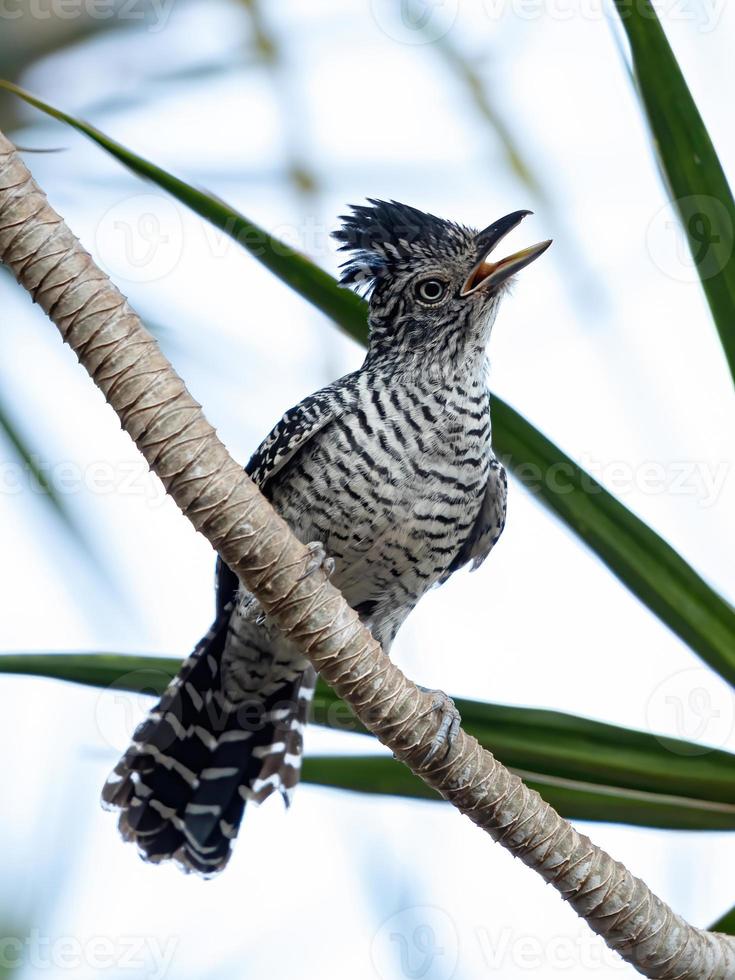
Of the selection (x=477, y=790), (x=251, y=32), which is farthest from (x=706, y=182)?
(x=251, y=32)

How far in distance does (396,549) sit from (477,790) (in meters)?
1.17

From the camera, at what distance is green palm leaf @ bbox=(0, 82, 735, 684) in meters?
2.87

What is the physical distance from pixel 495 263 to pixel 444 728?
1.82 meters

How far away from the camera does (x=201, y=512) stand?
97.3 inches

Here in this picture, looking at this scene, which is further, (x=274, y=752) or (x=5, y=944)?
(x=274, y=752)

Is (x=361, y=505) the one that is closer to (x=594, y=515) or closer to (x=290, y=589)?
(x=594, y=515)

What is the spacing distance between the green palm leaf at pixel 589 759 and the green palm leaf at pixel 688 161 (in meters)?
1.01

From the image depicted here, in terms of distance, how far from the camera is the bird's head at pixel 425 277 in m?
3.86

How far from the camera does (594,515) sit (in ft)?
9.75

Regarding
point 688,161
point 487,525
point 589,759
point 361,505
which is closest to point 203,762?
point 361,505

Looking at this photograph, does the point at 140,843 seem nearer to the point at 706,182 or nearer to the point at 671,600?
the point at 671,600

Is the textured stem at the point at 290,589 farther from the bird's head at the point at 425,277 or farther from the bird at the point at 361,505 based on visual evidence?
the bird's head at the point at 425,277

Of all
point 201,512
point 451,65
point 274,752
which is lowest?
point 274,752

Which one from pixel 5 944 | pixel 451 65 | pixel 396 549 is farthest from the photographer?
pixel 451 65
